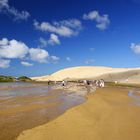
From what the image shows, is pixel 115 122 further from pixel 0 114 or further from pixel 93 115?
pixel 0 114

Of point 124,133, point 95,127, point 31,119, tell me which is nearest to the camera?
point 124,133

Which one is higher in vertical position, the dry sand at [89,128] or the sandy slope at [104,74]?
the sandy slope at [104,74]

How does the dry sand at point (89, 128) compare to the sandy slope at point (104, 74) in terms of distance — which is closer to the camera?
the dry sand at point (89, 128)

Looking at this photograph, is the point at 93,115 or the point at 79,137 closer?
the point at 79,137

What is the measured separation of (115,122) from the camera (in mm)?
12023

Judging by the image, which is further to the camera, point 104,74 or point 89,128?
point 104,74

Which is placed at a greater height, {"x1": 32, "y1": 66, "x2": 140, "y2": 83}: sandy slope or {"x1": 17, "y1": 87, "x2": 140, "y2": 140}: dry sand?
{"x1": 32, "y1": 66, "x2": 140, "y2": 83}: sandy slope

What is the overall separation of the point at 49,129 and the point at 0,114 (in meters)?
5.14

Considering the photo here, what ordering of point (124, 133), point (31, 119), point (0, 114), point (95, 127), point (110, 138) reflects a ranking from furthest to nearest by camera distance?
1. point (0, 114)
2. point (31, 119)
3. point (95, 127)
4. point (124, 133)
5. point (110, 138)

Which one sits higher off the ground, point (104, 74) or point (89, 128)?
point (104, 74)

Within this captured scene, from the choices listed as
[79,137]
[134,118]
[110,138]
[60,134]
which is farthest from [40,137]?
[134,118]

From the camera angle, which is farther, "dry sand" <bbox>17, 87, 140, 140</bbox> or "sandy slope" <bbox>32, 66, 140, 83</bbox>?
"sandy slope" <bbox>32, 66, 140, 83</bbox>

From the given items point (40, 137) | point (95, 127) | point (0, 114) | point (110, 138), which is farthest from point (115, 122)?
point (0, 114)

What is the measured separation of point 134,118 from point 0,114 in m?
7.53
